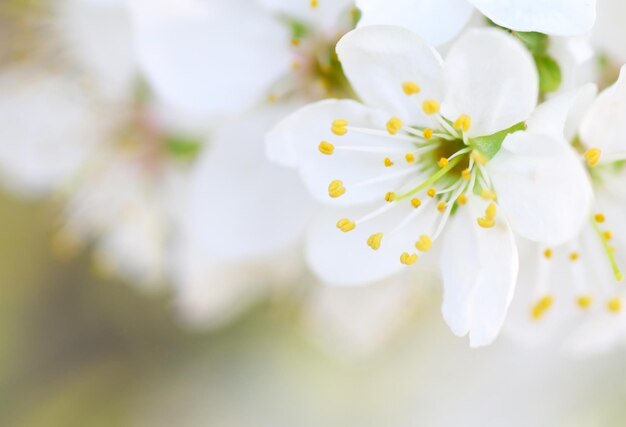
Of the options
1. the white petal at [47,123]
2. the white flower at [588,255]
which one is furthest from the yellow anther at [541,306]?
the white petal at [47,123]

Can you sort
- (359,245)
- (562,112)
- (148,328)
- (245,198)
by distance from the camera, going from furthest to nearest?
(148,328), (245,198), (359,245), (562,112)

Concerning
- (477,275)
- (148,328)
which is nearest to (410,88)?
(477,275)

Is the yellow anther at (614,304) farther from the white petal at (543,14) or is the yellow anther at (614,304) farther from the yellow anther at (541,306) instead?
the white petal at (543,14)

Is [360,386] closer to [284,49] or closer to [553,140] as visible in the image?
[284,49]

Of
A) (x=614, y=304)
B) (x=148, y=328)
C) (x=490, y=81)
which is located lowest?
(x=614, y=304)

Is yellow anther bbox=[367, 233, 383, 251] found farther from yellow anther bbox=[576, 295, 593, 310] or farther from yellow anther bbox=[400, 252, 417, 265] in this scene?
yellow anther bbox=[576, 295, 593, 310]

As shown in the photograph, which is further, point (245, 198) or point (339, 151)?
point (245, 198)

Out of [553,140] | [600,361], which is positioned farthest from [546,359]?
[553,140]

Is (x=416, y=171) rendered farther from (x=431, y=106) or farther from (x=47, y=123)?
(x=47, y=123)
